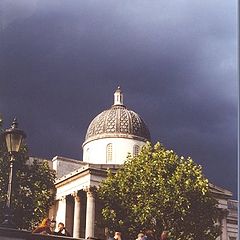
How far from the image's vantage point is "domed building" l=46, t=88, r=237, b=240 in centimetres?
4282

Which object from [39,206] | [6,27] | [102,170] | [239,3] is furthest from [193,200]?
[239,3]

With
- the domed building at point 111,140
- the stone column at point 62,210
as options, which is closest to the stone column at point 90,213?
the stone column at point 62,210

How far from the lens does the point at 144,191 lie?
33312 mm

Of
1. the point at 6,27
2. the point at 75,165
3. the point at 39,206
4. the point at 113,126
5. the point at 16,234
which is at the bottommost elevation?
the point at 16,234

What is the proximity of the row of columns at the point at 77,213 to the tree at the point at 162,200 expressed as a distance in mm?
7981

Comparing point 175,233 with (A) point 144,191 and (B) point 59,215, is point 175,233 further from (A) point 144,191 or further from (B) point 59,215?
(B) point 59,215

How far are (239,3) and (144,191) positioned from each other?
2447 centimetres

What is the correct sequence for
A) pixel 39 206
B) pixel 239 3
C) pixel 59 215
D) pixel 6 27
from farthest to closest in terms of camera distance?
pixel 59 215
pixel 39 206
pixel 6 27
pixel 239 3

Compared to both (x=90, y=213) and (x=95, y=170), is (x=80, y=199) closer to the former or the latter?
(x=90, y=213)

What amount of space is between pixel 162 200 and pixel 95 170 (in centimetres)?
1093

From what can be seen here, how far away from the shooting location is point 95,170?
42.8 m

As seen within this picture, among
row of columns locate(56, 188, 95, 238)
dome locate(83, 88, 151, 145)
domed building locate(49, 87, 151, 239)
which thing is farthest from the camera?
dome locate(83, 88, 151, 145)

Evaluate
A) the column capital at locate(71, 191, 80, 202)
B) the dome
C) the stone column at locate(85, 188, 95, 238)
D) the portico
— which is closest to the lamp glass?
the portico

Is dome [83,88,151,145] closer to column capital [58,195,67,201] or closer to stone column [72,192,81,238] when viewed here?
stone column [72,192,81,238]
